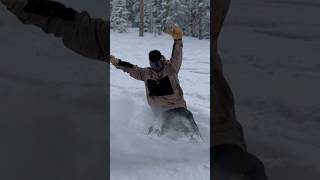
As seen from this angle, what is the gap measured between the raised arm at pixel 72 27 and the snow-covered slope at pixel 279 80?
2.29 feet

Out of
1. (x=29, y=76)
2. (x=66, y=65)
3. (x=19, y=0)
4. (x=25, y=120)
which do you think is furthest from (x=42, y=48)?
(x=19, y=0)

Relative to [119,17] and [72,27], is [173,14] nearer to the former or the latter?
[119,17]

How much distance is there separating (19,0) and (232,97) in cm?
109

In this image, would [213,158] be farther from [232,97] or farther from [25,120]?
[25,120]

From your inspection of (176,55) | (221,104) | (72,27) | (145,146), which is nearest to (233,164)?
(221,104)

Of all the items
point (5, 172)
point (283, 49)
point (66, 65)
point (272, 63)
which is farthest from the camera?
point (283, 49)

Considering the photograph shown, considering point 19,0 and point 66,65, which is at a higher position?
point 19,0

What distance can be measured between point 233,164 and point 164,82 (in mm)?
3664

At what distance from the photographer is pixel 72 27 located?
2.44 metres

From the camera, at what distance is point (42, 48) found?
1258 cm

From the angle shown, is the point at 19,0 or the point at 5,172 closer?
the point at 19,0

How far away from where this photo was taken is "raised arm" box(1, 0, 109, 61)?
243cm

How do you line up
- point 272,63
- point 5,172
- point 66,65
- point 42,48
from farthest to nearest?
point 272,63
point 42,48
point 66,65
point 5,172

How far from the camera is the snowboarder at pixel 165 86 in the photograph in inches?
236
